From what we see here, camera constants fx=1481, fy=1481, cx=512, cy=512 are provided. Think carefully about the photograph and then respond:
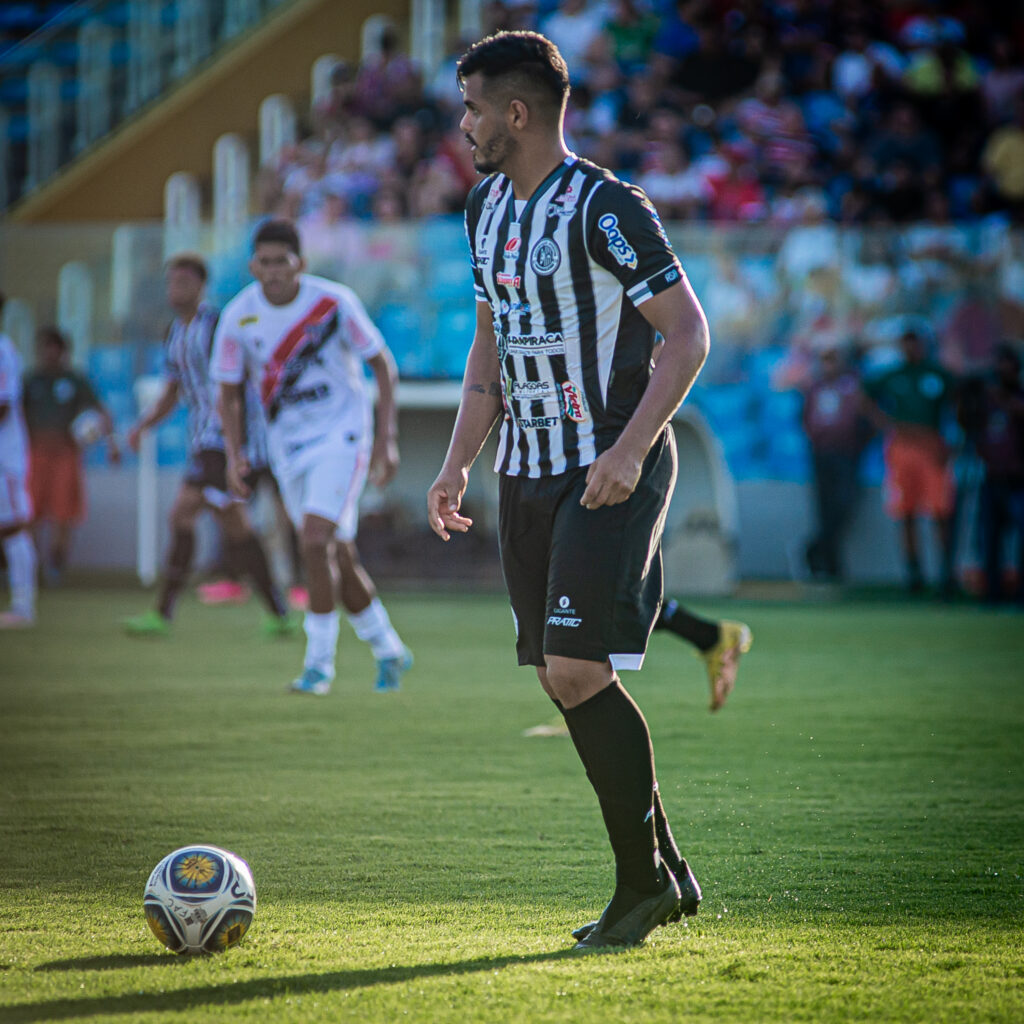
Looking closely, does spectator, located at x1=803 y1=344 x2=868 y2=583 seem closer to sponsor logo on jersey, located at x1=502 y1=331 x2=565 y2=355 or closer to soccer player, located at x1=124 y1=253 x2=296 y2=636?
soccer player, located at x1=124 y1=253 x2=296 y2=636

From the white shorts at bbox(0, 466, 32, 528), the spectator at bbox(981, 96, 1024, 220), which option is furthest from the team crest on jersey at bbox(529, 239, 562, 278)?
the spectator at bbox(981, 96, 1024, 220)

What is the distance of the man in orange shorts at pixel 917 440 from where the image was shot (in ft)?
47.9

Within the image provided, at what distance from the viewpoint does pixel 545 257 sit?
12.0 feet

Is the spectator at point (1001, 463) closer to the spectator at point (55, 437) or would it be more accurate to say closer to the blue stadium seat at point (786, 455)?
the blue stadium seat at point (786, 455)

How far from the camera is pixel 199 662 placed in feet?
31.1

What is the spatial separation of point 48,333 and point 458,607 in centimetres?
597

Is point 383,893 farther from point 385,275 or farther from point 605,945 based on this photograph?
point 385,275

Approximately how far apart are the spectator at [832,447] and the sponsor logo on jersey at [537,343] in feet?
37.8

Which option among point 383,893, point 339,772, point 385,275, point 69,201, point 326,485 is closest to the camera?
point 383,893

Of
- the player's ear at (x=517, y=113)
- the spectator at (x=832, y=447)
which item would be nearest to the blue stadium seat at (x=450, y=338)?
the spectator at (x=832, y=447)

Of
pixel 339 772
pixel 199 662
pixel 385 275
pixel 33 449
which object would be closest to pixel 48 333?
pixel 33 449

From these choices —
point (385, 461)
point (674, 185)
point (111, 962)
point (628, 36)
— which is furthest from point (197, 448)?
point (628, 36)

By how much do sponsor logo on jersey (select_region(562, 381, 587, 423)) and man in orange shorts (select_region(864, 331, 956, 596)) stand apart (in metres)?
11.5

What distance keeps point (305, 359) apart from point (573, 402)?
438 cm
